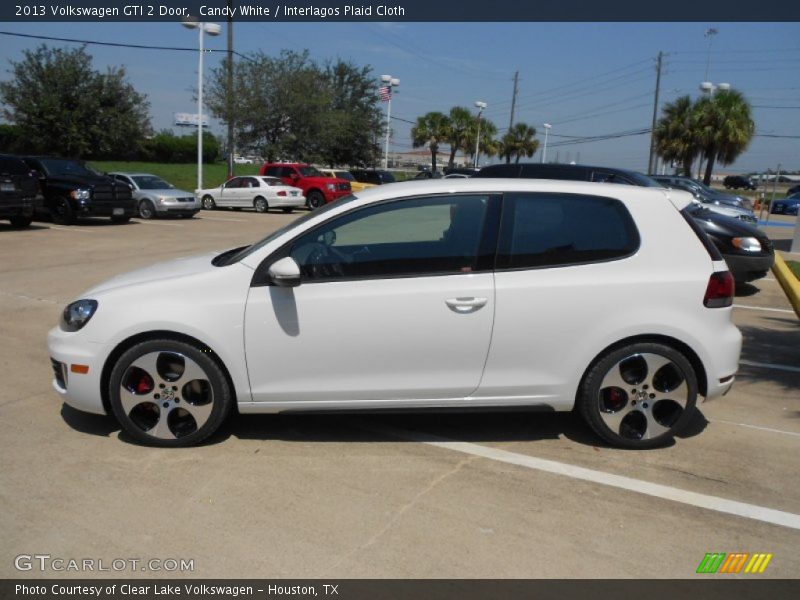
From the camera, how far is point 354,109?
46.8m

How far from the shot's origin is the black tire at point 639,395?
4297 mm

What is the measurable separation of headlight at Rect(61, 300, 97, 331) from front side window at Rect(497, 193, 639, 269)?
251 cm

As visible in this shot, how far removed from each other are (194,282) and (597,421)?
8.61 feet

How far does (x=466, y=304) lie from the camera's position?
13.6 ft

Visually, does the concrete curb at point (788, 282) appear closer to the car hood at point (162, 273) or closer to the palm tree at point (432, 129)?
the car hood at point (162, 273)

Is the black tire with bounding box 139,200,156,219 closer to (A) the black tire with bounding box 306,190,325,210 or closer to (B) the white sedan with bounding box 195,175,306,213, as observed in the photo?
(B) the white sedan with bounding box 195,175,306,213

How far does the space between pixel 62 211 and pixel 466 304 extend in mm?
16443

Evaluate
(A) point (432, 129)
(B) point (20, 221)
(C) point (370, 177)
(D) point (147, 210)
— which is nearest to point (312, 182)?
(C) point (370, 177)

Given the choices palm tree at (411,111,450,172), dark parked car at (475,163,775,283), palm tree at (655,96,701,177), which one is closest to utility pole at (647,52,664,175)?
palm tree at (655,96,701,177)

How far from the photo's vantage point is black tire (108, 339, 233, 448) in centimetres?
420

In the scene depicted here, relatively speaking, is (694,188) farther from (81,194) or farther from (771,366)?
(81,194)

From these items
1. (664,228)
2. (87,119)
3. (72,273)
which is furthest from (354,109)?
(664,228)

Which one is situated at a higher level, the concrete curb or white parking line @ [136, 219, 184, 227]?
the concrete curb

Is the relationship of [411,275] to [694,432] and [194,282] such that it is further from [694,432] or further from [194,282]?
[694,432]
